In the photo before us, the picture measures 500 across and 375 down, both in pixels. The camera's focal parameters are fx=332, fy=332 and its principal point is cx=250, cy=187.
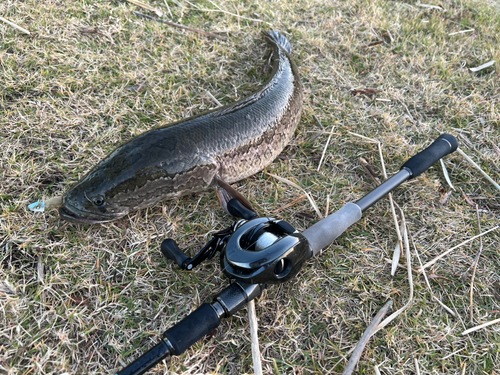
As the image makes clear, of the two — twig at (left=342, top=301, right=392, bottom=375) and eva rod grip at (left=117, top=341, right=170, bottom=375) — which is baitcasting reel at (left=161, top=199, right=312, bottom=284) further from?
twig at (left=342, top=301, right=392, bottom=375)

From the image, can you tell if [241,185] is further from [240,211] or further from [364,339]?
[364,339]

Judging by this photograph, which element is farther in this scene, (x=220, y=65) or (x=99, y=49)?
(x=220, y=65)

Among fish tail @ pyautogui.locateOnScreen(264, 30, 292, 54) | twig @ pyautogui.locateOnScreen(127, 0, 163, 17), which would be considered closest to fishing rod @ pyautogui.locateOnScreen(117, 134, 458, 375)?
fish tail @ pyautogui.locateOnScreen(264, 30, 292, 54)

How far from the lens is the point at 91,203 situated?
2449mm

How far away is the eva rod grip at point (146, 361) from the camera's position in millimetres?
1613

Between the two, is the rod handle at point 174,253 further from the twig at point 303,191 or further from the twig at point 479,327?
the twig at point 479,327

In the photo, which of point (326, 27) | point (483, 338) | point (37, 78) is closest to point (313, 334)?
point (483, 338)

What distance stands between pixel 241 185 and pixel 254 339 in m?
1.41

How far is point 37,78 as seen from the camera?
10.8ft

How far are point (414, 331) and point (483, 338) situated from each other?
51 centimetres

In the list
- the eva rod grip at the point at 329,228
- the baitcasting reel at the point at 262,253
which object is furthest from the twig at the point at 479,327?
the baitcasting reel at the point at 262,253

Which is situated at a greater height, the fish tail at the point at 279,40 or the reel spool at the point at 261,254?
the fish tail at the point at 279,40

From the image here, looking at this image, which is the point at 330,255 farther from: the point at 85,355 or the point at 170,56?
the point at 170,56

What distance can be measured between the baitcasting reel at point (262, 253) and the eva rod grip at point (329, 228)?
0.95ft
